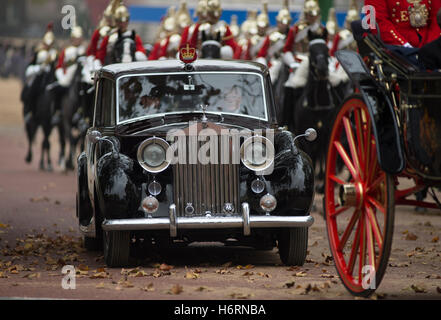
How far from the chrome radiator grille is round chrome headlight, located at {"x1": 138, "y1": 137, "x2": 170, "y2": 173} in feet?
0.41

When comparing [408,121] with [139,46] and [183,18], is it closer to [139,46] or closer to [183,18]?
[139,46]

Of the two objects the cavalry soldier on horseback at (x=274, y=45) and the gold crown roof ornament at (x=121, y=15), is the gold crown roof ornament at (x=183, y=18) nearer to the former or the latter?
the cavalry soldier on horseback at (x=274, y=45)

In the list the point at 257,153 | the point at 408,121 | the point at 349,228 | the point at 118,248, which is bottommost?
the point at 118,248

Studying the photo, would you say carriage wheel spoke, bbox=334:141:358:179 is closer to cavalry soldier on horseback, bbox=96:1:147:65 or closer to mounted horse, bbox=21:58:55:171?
cavalry soldier on horseback, bbox=96:1:147:65

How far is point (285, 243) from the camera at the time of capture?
9.84 meters

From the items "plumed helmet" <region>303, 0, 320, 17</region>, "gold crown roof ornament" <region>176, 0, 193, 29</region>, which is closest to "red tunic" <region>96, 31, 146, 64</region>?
"plumed helmet" <region>303, 0, 320, 17</region>

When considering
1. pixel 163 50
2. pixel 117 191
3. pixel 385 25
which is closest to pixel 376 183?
pixel 385 25

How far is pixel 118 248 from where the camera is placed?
941 cm

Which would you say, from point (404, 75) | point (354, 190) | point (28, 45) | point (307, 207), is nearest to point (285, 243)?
point (307, 207)

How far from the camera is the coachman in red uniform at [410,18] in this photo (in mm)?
7961

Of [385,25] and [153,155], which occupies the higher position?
[385,25]

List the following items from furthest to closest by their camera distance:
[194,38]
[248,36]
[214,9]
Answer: [248,36] → [214,9] → [194,38]

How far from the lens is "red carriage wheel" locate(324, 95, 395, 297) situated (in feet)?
22.5

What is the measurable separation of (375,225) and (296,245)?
2679mm
